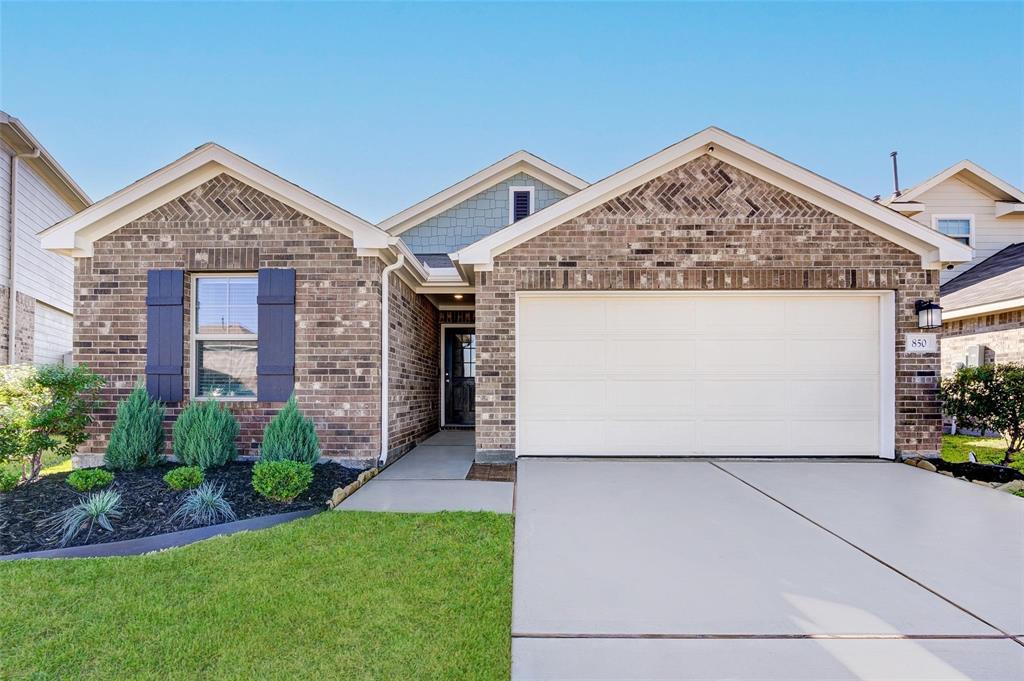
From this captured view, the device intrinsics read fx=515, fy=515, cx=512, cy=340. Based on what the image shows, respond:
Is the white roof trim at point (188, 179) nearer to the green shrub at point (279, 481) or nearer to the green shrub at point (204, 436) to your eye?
the green shrub at point (204, 436)

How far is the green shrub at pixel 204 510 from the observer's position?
4.46m

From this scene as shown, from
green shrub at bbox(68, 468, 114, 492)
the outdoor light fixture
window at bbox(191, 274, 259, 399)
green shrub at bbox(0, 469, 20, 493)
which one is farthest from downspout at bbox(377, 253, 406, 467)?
the outdoor light fixture

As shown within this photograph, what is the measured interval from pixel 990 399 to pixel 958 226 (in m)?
8.06

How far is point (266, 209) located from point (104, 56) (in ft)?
21.9

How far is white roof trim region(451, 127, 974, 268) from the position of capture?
6832 mm

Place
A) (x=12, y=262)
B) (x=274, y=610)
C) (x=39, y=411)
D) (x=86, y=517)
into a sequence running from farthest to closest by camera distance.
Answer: (x=12, y=262), (x=39, y=411), (x=86, y=517), (x=274, y=610)

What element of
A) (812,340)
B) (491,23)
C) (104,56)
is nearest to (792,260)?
(812,340)

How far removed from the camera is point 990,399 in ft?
23.3

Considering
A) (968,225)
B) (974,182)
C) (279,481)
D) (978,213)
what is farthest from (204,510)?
(978,213)

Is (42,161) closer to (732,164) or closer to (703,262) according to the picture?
(703,262)

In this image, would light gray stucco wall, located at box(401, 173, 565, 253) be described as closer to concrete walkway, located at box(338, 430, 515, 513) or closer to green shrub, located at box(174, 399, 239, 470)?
concrete walkway, located at box(338, 430, 515, 513)

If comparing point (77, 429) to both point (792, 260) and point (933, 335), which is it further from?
point (933, 335)

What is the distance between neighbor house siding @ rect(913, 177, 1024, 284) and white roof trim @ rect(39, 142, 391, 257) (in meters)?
13.5

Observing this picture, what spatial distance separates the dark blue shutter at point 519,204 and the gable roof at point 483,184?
0.44 meters
